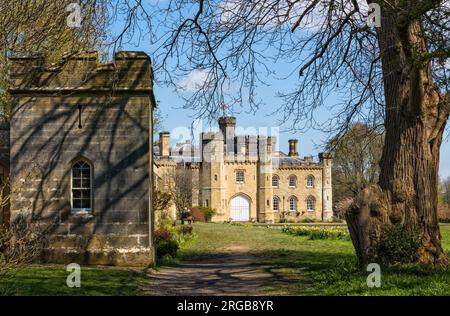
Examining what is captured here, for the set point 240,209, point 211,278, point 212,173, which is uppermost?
point 212,173

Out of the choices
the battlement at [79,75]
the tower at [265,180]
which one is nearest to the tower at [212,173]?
the tower at [265,180]

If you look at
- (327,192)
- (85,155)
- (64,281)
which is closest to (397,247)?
(64,281)

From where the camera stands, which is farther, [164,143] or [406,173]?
[164,143]

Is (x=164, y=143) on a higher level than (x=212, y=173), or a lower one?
higher

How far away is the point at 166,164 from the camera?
63.0 meters

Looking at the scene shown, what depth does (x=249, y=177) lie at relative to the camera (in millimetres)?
68438

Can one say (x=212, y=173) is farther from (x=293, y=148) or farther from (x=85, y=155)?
(x=85, y=155)

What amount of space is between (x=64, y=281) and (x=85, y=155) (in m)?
4.43

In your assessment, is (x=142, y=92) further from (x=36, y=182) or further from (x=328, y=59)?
(x=328, y=59)

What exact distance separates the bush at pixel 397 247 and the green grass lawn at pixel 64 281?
5.26 m

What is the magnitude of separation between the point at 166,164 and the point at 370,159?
A: 24.6 m

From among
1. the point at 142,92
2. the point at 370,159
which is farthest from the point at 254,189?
the point at 142,92

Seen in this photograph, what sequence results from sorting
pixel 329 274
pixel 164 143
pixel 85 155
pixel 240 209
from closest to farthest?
pixel 329 274 < pixel 85 155 < pixel 164 143 < pixel 240 209

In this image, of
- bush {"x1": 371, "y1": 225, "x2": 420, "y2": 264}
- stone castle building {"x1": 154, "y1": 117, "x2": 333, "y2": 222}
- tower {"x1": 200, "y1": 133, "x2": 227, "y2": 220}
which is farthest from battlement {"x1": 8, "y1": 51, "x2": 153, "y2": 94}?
tower {"x1": 200, "y1": 133, "x2": 227, "y2": 220}
